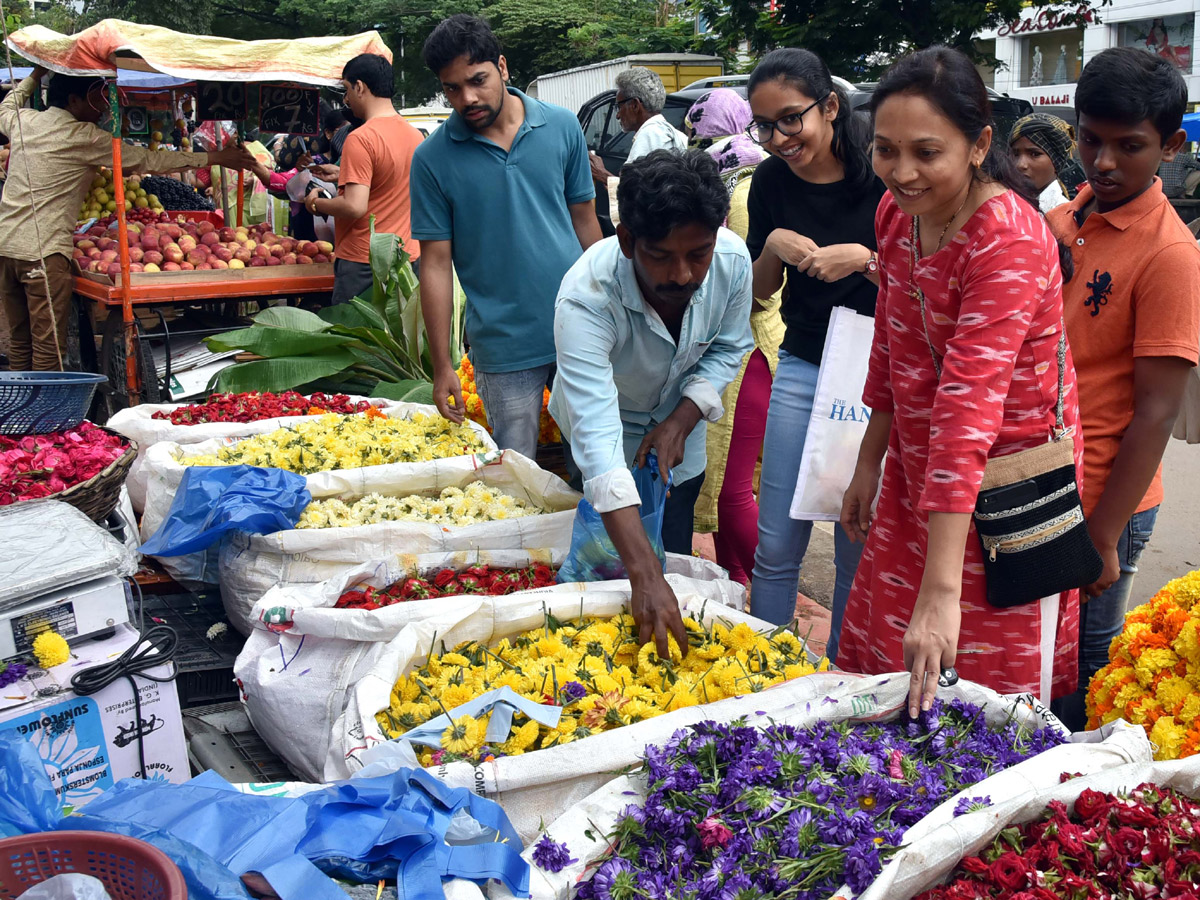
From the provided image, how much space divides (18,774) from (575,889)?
840 mm

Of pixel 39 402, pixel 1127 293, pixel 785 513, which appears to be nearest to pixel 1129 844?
pixel 1127 293

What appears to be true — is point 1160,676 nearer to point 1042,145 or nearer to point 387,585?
point 387,585

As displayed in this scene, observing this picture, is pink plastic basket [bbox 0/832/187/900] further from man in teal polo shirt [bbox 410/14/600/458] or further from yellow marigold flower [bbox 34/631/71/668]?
man in teal polo shirt [bbox 410/14/600/458]

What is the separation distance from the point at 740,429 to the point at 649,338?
1071 mm

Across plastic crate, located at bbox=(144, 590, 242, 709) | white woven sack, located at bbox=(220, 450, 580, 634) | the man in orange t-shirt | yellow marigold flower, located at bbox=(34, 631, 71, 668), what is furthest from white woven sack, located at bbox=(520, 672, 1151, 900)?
the man in orange t-shirt

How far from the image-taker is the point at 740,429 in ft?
11.4

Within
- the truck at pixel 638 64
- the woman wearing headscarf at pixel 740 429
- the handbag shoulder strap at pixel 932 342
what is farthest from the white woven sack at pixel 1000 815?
the truck at pixel 638 64

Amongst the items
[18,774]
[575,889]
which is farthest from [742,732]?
[18,774]

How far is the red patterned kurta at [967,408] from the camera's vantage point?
1673mm

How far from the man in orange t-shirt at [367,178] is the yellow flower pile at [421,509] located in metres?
2.04

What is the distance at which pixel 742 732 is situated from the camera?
1.80 metres

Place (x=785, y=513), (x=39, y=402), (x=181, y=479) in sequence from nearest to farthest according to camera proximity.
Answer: (x=785, y=513) < (x=181, y=479) < (x=39, y=402)

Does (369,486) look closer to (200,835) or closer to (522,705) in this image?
(522,705)

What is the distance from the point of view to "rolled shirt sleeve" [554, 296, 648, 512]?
86.5 inches
